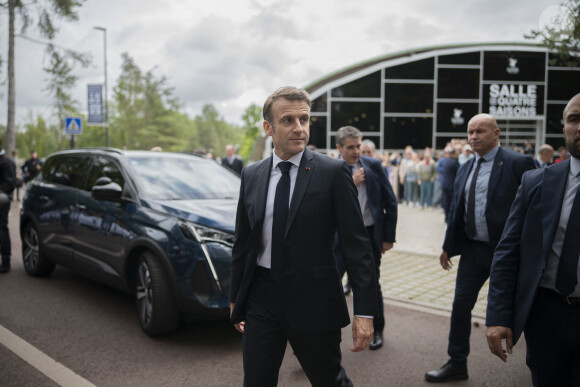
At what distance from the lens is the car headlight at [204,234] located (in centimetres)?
445

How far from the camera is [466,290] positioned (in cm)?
386

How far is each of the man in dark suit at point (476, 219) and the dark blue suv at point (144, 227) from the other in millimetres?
1895

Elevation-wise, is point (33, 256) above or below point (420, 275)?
above

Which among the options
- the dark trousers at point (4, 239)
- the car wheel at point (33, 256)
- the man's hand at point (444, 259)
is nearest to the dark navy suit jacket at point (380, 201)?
the man's hand at point (444, 259)

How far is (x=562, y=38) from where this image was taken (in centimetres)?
1021

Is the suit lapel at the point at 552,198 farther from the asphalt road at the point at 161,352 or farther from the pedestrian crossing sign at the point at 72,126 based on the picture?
the pedestrian crossing sign at the point at 72,126

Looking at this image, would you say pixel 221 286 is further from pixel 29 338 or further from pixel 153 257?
pixel 29 338

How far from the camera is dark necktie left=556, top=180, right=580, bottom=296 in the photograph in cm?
210

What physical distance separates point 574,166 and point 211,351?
335 cm

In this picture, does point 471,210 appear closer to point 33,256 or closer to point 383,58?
point 33,256

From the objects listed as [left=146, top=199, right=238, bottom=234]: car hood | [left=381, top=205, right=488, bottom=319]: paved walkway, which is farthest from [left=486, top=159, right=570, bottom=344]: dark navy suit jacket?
[left=381, top=205, right=488, bottom=319]: paved walkway

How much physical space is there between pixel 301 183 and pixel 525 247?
3.50 ft

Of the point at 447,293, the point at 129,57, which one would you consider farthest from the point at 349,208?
the point at 129,57

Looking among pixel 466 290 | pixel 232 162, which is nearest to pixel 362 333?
pixel 466 290
